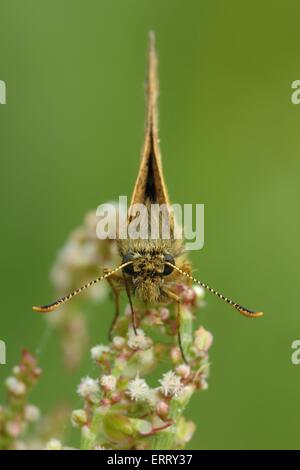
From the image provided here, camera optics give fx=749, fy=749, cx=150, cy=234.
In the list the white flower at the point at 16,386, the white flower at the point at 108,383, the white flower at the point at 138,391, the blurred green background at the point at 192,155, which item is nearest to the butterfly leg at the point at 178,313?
the white flower at the point at 138,391

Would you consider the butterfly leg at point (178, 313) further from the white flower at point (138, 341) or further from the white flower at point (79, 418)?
the white flower at point (79, 418)

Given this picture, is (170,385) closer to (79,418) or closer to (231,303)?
(79,418)

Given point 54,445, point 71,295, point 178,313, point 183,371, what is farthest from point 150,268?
point 54,445

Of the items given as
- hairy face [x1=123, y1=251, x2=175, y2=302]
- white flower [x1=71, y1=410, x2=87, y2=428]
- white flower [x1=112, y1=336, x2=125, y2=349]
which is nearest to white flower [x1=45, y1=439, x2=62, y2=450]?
white flower [x1=71, y1=410, x2=87, y2=428]

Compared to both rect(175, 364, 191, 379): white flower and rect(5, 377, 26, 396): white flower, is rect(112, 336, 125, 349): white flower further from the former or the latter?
rect(5, 377, 26, 396): white flower

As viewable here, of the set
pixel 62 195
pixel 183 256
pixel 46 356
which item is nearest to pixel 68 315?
pixel 183 256

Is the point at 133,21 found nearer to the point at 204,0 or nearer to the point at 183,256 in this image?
the point at 204,0
